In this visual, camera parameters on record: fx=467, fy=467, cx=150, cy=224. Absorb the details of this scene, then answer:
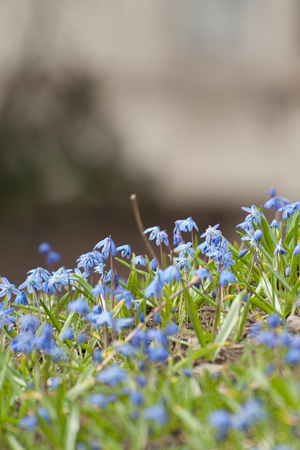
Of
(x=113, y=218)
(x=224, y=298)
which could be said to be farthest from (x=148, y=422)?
(x=113, y=218)

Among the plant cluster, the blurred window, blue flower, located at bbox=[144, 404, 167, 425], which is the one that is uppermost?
the blurred window

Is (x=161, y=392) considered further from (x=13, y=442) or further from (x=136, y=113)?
(x=136, y=113)

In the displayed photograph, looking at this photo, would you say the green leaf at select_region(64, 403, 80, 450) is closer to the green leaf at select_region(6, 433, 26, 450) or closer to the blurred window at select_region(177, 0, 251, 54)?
the green leaf at select_region(6, 433, 26, 450)

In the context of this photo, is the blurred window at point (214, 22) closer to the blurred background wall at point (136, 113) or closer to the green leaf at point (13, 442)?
the blurred background wall at point (136, 113)

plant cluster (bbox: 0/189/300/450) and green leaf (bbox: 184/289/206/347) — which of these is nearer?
plant cluster (bbox: 0/189/300/450)

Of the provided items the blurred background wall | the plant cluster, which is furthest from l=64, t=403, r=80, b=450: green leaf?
the blurred background wall

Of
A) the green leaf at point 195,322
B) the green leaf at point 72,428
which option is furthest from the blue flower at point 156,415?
the green leaf at point 195,322

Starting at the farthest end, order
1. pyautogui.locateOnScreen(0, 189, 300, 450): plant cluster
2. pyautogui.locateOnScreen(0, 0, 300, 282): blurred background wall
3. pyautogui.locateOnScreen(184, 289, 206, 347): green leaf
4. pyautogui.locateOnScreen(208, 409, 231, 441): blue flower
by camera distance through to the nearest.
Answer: pyautogui.locateOnScreen(0, 0, 300, 282): blurred background wall → pyautogui.locateOnScreen(184, 289, 206, 347): green leaf → pyautogui.locateOnScreen(0, 189, 300, 450): plant cluster → pyautogui.locateOnScreen(208, 409, 231, 441): blue flower

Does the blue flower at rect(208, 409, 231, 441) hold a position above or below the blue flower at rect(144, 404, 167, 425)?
below
